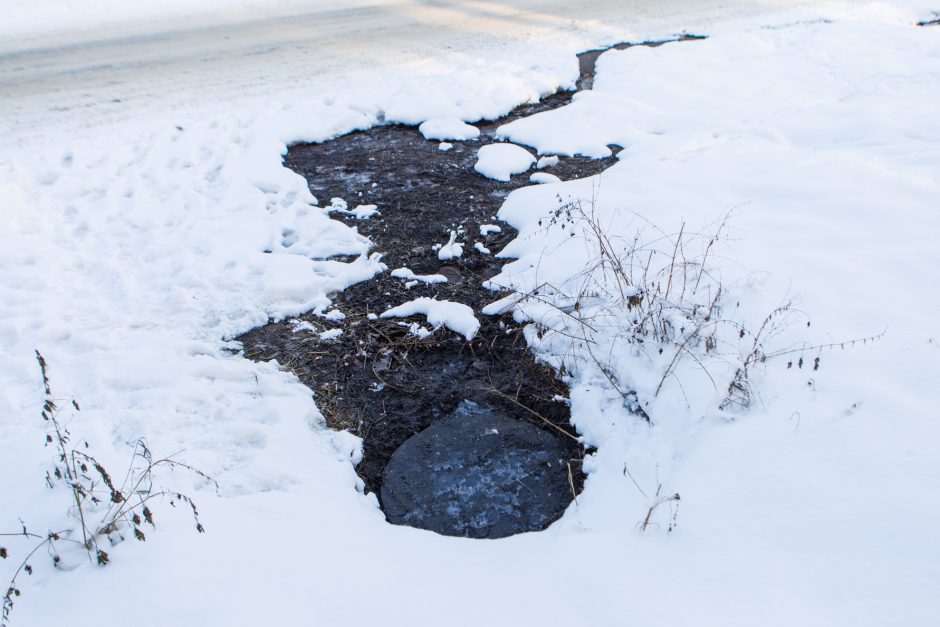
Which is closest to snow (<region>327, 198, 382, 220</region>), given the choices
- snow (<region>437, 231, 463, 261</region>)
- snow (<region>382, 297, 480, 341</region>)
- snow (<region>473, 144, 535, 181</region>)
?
snow (<region>437, 231, 463, 261</region>)

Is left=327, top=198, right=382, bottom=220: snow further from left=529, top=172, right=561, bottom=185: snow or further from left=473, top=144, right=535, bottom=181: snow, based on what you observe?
left=529, top=172, right=561, bottom=185: snow

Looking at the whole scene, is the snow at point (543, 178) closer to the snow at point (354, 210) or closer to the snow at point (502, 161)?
the snow at point (502, 161)

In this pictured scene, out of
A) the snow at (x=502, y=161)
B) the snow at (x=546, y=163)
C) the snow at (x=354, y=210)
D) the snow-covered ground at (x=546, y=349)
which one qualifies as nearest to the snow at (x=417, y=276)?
the snow-covered ground at (x=546, y=349)

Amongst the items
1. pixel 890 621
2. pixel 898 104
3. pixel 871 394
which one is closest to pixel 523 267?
pixel 871 394

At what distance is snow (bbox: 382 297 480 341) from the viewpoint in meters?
3.78

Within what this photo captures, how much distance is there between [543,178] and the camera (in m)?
5.25

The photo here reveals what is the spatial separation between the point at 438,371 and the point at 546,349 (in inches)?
24.0

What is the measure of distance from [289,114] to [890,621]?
19.8 feet

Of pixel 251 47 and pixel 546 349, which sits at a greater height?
pixel 251 47

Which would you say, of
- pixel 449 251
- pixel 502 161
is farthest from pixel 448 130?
pixel 449 251

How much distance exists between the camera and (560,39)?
8.23m

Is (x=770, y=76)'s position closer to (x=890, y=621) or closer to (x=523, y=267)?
(x=523, y=267)

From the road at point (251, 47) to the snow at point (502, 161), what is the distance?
8.09ft

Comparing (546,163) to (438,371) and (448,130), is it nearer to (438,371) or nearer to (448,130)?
(448,130)
